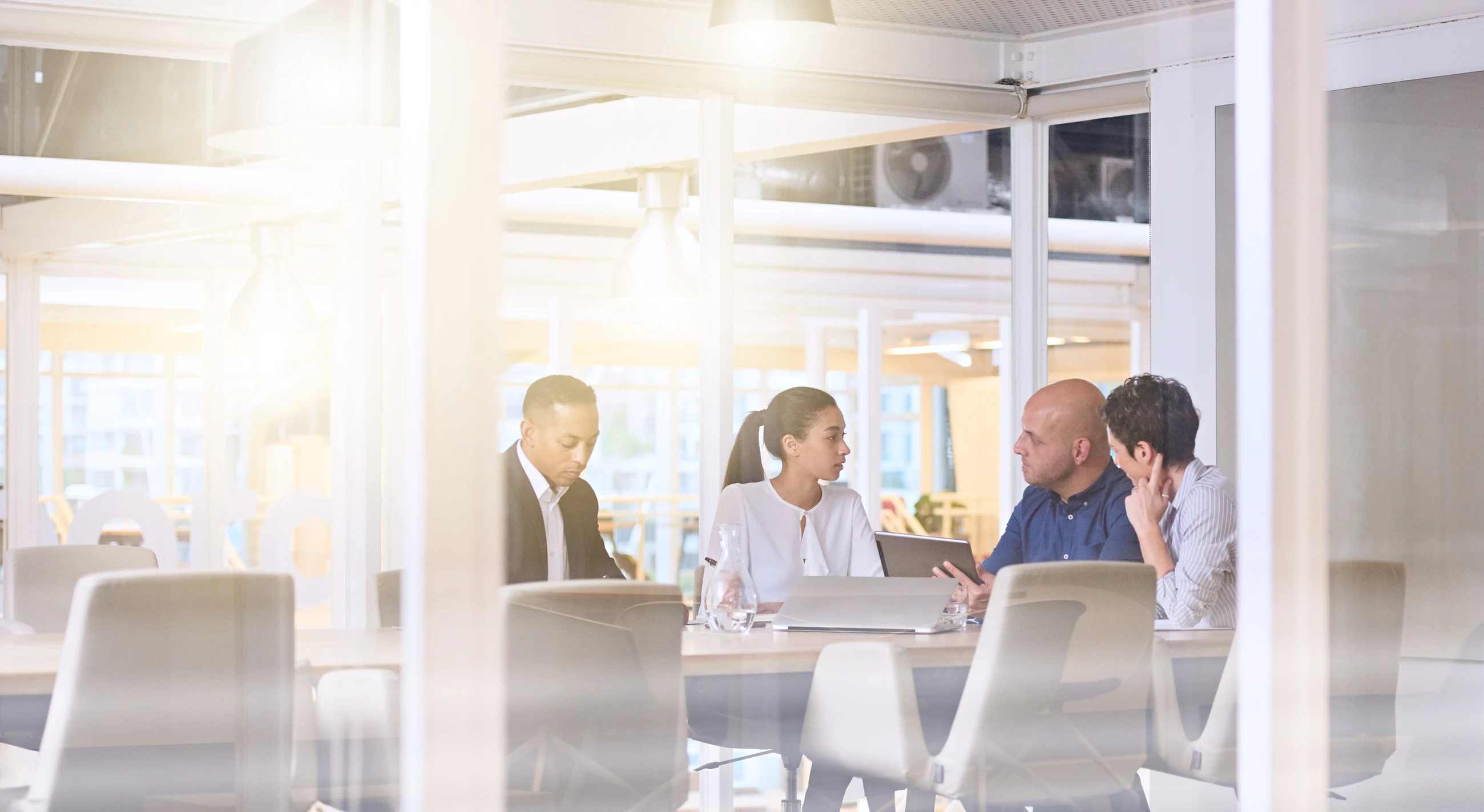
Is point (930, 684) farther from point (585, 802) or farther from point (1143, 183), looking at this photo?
point (1143, 183)

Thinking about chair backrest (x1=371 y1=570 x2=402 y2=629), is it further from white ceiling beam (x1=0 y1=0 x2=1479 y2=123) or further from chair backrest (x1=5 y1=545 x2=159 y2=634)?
white ceiling beam (x1=0 y1=0 x2=1479 y2=123)

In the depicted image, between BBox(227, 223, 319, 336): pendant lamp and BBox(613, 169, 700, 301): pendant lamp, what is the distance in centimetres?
121

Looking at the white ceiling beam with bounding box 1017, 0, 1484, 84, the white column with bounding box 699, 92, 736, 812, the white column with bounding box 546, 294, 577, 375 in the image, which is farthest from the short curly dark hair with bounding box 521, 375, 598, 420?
the white ceiling beam with bounding box 1017, 0, 1484, 84

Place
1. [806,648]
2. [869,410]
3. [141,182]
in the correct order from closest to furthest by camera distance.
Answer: [806,648] < [141,182] < [869,410]

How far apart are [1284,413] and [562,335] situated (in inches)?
171

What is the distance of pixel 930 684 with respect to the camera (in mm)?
2918

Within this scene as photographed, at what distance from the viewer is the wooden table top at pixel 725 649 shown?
2660mm

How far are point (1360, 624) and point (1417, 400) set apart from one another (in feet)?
4.33

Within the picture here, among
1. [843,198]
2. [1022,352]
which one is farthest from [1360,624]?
[843,198]

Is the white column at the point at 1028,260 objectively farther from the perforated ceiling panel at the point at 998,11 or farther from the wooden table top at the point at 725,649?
the wooden table top at the point at 725,649

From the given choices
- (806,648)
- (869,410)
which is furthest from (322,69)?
(869,410)

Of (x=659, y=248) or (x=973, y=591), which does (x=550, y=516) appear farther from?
(x=659, y=248)

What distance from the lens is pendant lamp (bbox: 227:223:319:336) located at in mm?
5215

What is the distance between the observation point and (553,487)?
368 centimetres
